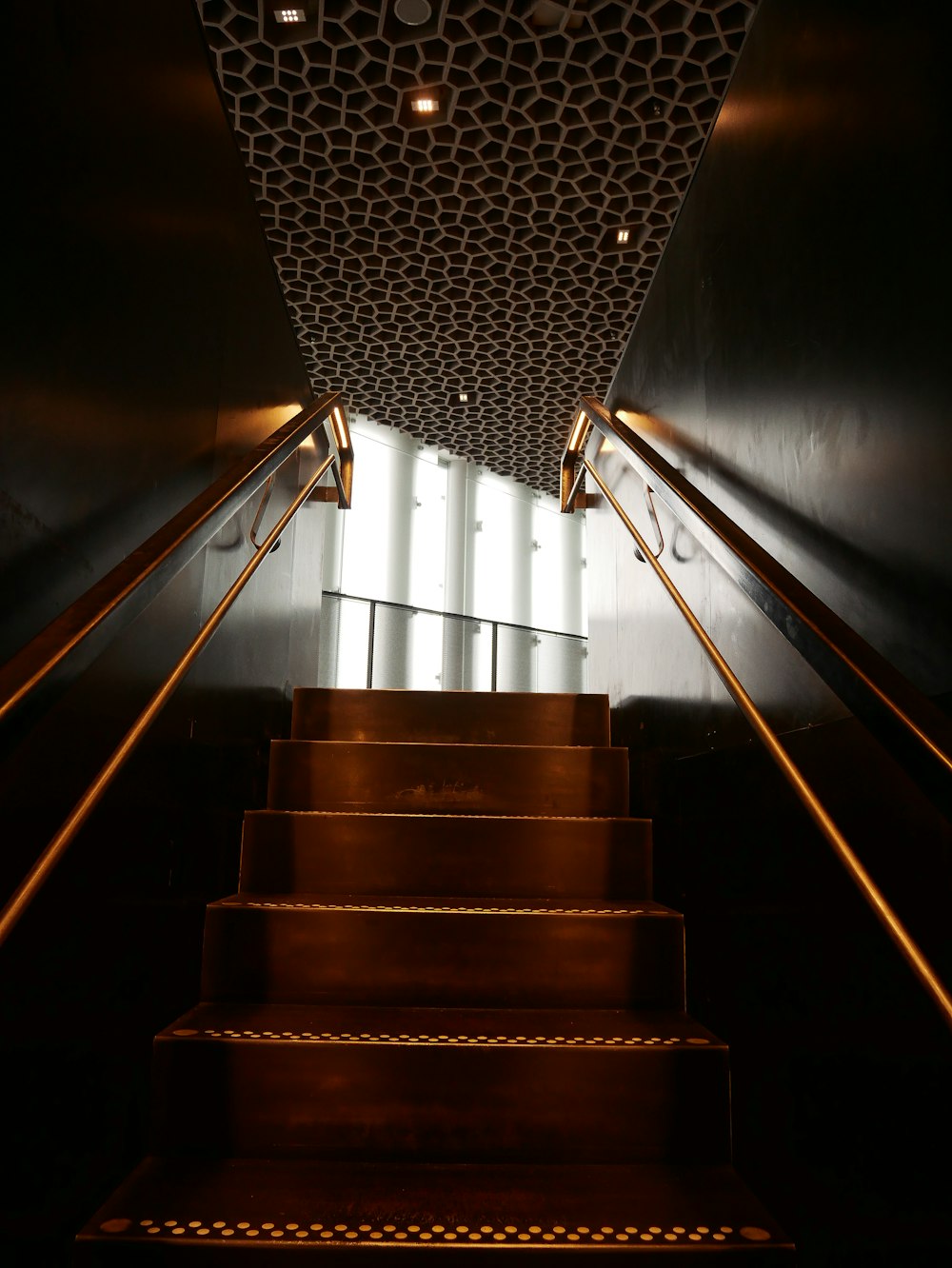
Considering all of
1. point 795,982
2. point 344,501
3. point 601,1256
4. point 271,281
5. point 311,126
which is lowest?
point 601,1256

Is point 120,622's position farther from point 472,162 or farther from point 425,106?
point 472,162

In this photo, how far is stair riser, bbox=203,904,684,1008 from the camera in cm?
181

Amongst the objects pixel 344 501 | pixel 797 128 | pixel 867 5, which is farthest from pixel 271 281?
pixel 867 5

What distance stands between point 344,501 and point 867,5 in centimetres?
261

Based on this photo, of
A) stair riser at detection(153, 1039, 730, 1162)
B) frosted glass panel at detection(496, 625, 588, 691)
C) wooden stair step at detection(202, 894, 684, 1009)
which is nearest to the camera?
stair riser at detection(153, 1039, 730, 1162)

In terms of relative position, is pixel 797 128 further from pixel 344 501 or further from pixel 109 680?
pixel 344 501

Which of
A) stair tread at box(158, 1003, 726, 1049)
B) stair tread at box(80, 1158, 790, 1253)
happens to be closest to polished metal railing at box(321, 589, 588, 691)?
stair tread at box(158, 1003, 726, 1049)

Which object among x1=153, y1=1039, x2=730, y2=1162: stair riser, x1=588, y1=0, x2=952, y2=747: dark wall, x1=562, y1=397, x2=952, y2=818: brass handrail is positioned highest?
x1=588, y1=0, x2=952, y2=747: dark wall

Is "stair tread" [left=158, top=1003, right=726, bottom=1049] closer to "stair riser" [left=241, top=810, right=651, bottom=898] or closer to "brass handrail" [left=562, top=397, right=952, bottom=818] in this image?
"stair riser" [left=241, top=810, right=651, bottom=898]

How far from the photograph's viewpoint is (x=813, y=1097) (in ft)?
4.22

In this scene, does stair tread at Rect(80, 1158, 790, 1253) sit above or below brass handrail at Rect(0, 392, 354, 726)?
below

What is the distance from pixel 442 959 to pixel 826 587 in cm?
108

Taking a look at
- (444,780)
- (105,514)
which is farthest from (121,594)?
(444,780)

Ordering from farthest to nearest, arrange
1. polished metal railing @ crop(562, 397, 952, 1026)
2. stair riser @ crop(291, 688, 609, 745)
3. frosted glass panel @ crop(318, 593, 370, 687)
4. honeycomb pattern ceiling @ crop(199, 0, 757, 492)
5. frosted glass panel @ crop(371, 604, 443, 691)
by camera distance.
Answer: frosted glass panel @ crop(371, 604, 443, 691)
frosted glass panel @ crop(318, 593, 370, 687)
honeycomb pattern ceiling @ crop(199, 0, 757, 492)
stair riser @ crop(291, 688, 609, 745)
polished metal railing @ crop(562, 397, 952, 1026)
